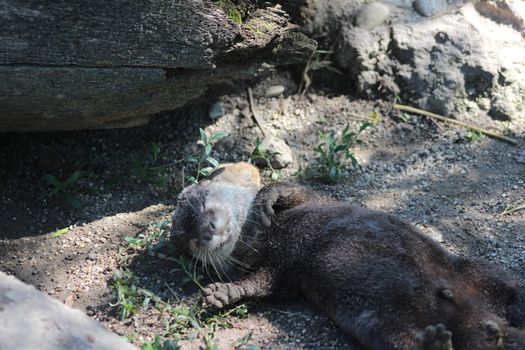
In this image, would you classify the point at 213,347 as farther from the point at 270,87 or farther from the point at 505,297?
the point at 270,87

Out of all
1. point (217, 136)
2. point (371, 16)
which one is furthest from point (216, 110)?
point (371, 16)

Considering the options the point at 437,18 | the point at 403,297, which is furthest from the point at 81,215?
the point at 437,18

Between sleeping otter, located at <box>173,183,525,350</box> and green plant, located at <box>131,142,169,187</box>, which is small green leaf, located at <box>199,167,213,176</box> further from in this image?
sleeping otter, located at <box>173,183,525,350</box>

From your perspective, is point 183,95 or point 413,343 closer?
point 413,343

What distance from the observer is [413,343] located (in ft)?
11.3

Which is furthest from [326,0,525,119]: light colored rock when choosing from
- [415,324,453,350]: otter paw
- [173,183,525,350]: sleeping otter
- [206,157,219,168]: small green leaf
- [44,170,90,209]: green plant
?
[415,324,453,350]: otter paw

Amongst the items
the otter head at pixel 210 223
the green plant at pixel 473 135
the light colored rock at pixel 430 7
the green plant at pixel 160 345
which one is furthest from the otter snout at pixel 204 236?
the light colored rock at pixel 430 7

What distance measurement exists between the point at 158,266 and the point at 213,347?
0.91m

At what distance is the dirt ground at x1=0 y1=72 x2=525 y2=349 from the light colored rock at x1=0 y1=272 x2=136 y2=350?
0.65 m

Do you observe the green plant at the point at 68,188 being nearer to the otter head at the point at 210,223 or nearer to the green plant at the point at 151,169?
the green plant at the point at 151,169

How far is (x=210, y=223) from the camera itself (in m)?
4.18

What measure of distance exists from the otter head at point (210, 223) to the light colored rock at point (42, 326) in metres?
1.10

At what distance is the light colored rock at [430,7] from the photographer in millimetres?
5730

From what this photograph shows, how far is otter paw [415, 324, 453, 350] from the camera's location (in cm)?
320
